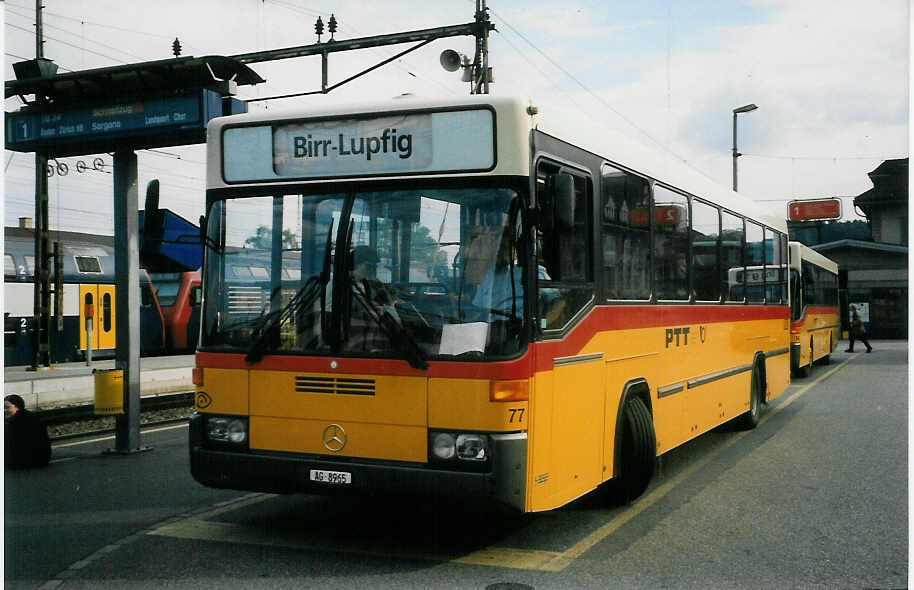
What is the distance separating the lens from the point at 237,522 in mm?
7082

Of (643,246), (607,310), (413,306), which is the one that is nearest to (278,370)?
(413,306)

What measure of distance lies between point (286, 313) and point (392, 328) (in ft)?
2.50

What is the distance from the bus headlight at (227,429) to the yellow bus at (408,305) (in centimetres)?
2

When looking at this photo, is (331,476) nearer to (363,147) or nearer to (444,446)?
(444,446)

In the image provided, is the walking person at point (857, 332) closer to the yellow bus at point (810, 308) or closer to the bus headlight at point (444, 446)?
the yellow bus at point (810, 308)

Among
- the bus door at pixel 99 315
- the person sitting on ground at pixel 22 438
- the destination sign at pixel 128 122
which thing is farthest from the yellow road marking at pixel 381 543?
the bus door at pixel 99 315

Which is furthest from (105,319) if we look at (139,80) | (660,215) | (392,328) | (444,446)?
(444,446)

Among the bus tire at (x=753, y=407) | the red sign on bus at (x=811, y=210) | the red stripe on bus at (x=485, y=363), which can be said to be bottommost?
the bus tire at (x=753, y=407)

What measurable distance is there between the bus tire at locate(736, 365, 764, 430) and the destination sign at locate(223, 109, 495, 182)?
7.83m

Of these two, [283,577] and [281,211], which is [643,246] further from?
[283,577]

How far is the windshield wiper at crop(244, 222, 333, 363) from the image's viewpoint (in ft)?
19.6

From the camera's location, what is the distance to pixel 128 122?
10.3 metres

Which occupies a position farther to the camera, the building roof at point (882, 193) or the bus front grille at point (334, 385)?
the building roof at point (882, 193)

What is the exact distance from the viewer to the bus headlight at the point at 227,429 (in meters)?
6.23
